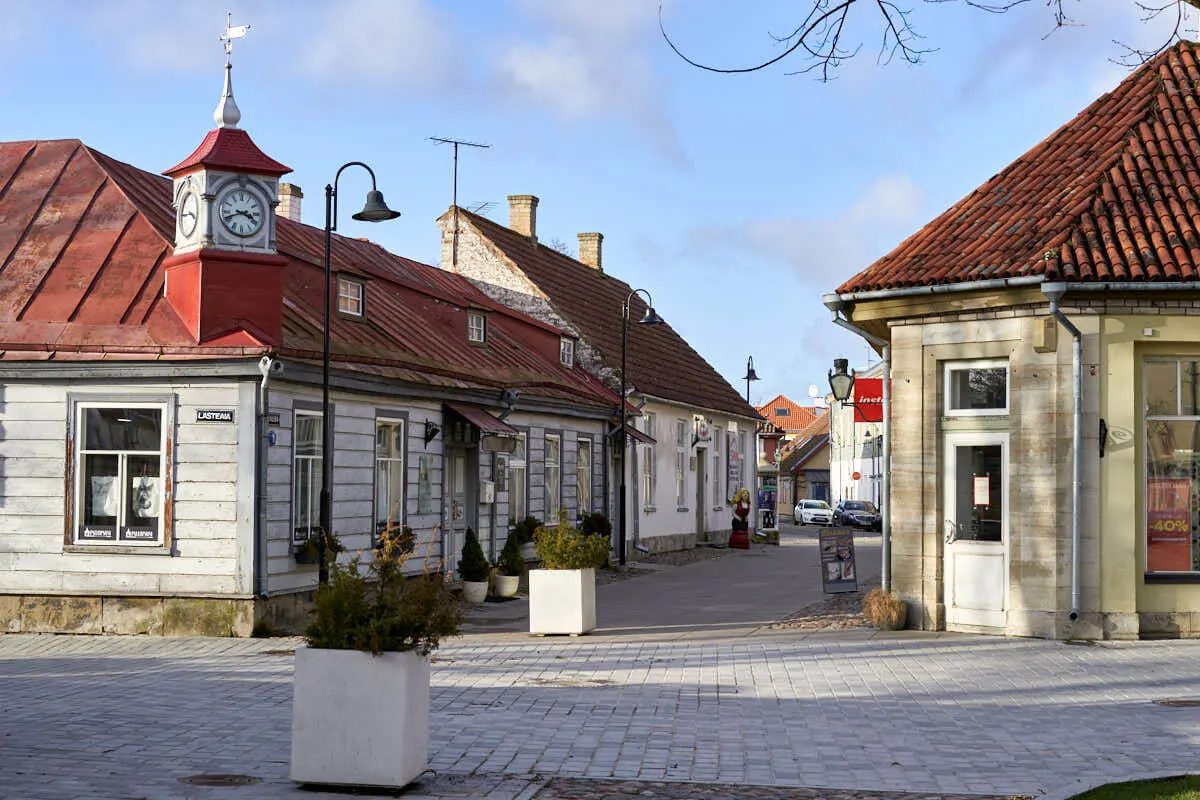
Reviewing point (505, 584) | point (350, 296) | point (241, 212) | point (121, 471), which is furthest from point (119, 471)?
point (505, 584)

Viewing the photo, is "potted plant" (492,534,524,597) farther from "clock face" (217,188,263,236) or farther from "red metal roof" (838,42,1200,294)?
"red metal roof" (838,42,1200,294)

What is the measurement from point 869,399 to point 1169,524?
21.9 ft

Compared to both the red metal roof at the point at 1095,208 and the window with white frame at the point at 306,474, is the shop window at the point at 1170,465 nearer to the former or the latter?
the red metal roof at the point at 1095,208

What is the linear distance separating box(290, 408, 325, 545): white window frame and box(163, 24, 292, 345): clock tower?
3.91 feet

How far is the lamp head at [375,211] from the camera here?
18.6 meters

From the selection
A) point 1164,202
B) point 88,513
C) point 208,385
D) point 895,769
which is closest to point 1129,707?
point 895,769

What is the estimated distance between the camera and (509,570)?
78.5 ft

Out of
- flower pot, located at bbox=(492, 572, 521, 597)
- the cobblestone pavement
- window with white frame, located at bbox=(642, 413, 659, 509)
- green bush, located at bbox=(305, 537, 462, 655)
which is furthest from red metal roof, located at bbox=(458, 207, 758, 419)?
green bush, located at bbox=(305, 537, 462, 655)

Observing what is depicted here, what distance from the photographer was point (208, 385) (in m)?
17.6

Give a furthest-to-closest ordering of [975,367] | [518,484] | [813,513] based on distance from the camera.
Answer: [813,513] < [518,484] < [975,367]

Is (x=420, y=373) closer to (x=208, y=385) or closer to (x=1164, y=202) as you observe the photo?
(x=208, y=385)

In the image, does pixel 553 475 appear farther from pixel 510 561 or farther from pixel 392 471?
pixel 392 471

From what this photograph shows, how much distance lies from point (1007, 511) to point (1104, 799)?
9.43m

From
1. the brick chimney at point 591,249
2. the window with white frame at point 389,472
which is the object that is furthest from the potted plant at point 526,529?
the brick chimney at point 591,249
